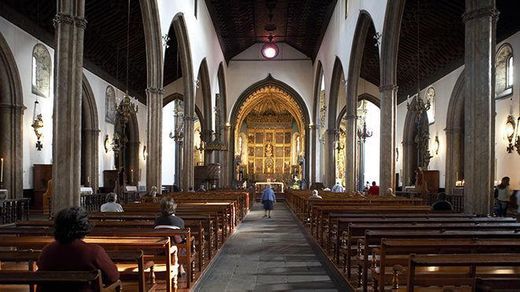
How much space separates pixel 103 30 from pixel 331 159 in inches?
547

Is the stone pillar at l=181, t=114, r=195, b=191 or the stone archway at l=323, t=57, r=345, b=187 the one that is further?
the stone archway at l=323, t=57, r=345, b=187

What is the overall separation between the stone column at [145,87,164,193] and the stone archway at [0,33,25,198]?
4.00 metres

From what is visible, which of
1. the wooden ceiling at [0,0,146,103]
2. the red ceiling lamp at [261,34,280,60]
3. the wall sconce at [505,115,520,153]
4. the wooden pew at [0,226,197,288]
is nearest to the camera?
the wooden pew at [0,226,197,288]

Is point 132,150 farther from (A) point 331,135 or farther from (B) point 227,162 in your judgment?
(A) point 331,135

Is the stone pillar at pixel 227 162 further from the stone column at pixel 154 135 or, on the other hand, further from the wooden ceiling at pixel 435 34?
the stone column at pixel 154 135

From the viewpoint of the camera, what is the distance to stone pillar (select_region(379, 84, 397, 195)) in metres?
15.4

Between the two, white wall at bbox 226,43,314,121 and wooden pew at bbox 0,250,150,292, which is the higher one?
white wall at bbox 226,43,314,121

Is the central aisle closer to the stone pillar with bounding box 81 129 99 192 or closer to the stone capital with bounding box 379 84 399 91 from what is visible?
the stone capital with bounding box 379 84 399 91

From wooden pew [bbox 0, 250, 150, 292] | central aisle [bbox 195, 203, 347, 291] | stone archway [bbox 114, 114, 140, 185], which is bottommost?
central aisle [bbox 195, 203, 347, 291]

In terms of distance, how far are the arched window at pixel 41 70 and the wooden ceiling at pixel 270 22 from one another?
30.8 feet

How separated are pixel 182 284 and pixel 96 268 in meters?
3.44

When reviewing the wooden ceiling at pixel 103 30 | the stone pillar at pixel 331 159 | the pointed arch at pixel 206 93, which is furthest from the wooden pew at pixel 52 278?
the stone pillar at pixel 331 159

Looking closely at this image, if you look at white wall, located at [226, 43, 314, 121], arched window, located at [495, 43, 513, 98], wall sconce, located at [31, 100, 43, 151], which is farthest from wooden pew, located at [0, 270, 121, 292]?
white wall, located at [226, 43, 314, 121]

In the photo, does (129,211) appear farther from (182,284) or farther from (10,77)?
(10,77)
